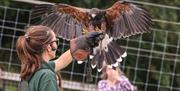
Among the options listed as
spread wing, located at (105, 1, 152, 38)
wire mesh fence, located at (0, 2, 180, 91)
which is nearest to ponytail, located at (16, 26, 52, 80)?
spread wing, located at (105, 1, 152, 38)

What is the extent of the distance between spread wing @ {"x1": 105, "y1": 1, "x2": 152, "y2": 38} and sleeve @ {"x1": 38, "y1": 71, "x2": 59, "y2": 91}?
264 centimetres

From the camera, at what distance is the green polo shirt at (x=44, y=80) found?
322 cm

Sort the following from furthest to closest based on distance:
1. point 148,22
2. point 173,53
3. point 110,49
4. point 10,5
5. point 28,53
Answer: point 10,5, point 173,53, point 148,22, point 110,49, point 28,53

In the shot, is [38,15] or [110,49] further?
[38,15]

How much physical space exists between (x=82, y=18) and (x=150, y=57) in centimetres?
159

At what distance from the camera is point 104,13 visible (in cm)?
580

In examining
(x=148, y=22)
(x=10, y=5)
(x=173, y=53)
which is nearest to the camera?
(x=148, y=22)

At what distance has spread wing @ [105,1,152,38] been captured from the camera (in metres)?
5.91

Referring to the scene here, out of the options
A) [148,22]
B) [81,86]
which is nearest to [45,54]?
[148,22]

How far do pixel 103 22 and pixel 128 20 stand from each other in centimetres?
47

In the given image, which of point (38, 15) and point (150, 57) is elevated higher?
point (38, 15)

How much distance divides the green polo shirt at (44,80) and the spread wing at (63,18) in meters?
2.32

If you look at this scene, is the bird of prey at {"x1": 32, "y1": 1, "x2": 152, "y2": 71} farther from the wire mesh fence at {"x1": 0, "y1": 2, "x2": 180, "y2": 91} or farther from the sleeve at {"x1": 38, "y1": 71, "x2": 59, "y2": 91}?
the sleeve at {"x1": 38, "y1": 71, "x2": 59, "y2": 91}

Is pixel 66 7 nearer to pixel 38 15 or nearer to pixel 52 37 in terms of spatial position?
pixel 38 15
